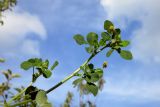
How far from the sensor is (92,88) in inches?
77.0

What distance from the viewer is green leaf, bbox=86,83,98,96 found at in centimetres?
194

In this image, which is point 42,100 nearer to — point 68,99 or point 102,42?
point 102,42

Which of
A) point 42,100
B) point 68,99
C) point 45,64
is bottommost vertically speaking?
point 42,100

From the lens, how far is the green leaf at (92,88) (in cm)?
194

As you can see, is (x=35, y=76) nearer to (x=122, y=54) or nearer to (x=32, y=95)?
(x=32, y=95)

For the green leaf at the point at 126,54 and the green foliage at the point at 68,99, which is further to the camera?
the green foliage at the point at 68,99

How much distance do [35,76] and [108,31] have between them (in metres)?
0.37

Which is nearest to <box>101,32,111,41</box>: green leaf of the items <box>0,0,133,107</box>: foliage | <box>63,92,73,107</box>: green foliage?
<box>0,0,133,107</box>: foliage

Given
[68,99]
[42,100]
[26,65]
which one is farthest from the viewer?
[68,99]

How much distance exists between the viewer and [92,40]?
6.73ft

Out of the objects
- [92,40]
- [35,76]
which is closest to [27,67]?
[35,76]

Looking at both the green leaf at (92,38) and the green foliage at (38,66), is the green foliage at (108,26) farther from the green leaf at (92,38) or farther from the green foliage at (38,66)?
the green foliage at (38,66)

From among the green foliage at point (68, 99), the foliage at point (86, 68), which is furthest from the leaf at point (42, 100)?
the green foliage at point (68, 99)

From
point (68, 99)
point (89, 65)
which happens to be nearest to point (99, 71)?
point (89, 65)
